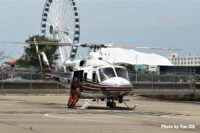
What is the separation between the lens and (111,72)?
93.9 ft

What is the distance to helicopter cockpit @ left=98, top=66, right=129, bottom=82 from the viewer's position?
28.5 m

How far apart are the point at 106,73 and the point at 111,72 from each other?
→ 0.31 m

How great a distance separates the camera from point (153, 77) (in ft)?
193

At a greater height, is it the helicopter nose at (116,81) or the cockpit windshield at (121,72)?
the cockpit windshield at (121,72)

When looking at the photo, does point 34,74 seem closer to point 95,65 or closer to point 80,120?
point 95,65

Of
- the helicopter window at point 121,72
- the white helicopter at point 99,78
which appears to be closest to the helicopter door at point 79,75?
the white helicopter at point 99,78

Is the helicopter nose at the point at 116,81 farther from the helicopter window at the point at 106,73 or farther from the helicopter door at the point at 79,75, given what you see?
the helicopter door at the point at 79,75

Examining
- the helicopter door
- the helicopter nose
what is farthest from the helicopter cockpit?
the helicopter door

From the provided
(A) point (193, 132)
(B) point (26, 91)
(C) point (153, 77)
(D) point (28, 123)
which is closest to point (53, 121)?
(D) point (28, 123)

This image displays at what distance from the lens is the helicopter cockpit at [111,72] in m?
28.5

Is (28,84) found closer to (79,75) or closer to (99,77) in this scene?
(79,75)

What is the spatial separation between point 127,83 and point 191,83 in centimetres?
3359

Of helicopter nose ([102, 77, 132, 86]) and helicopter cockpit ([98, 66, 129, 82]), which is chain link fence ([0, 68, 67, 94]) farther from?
helicopter nose ([102, 77, 132, 86])

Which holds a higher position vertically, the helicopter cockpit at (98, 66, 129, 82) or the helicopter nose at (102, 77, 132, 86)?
the helicopter cockpit at (98, 66, 129, 82)
